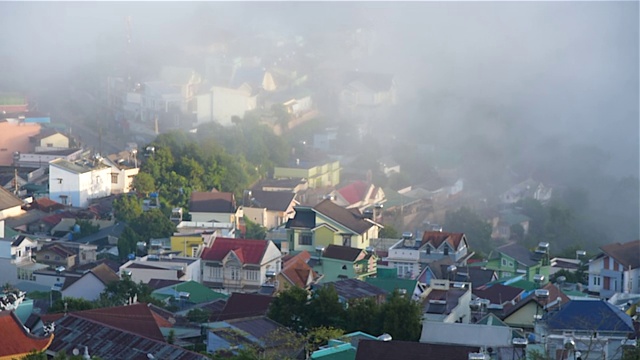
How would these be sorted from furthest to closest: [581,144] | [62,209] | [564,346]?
[581,144], [62,209], [564,346]

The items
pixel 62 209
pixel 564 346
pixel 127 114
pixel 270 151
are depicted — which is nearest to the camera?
pixel 564 346

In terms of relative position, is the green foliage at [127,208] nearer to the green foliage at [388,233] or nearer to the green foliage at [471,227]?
the green foliage at [388,233]

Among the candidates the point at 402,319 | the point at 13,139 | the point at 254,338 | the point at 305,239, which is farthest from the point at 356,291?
the point at 13,139

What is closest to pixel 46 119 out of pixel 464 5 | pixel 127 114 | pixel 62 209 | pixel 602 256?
pixel 127 114

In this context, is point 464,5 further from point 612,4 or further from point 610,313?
point 610,313

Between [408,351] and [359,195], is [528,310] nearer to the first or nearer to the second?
[408,351]

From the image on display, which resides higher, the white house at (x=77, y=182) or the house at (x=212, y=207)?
the white house at (x=77, y=182)

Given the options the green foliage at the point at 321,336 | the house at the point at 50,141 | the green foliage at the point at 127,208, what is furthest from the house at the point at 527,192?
the green foliage at the point at 321,336
